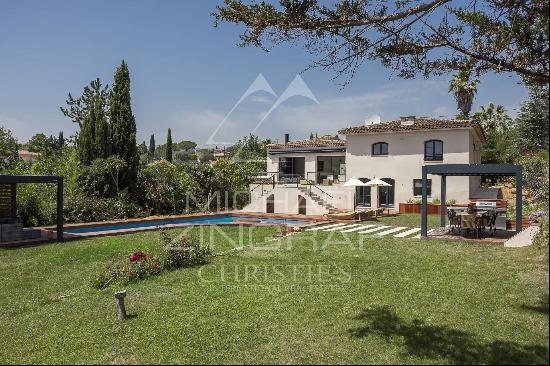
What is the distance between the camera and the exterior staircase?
27.7m

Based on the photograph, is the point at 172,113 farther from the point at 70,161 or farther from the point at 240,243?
the point at 240,243

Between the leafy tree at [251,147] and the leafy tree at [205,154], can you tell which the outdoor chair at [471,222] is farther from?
the leafy tree at [205,154]

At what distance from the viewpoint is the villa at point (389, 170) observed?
1096 inches

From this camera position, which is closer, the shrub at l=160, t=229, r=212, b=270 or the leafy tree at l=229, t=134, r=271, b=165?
the shrub at l=160, t=229, r=212, b=270

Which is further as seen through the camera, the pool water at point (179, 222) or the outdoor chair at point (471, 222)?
the pool water at point (179, 222)

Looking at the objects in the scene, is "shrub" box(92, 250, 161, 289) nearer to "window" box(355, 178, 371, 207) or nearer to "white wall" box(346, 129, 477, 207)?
Result: "white wall" box(346, 129, 477, 207)

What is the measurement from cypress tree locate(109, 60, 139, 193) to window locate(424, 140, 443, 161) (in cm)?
1979

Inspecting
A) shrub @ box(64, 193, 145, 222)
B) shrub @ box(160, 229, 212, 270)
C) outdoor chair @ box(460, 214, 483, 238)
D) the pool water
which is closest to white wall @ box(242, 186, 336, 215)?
the pool water

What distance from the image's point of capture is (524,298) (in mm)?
7367

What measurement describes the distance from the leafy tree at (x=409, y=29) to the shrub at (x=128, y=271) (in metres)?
6.53

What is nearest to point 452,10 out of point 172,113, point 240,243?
point 240,243

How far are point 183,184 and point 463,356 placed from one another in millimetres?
23426

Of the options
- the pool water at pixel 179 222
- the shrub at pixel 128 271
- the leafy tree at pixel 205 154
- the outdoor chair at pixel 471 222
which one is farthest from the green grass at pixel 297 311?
the leafy tree at pixel 205 154

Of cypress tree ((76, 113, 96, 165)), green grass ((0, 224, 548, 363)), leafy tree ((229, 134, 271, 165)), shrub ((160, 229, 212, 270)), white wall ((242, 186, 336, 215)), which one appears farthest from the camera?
leafy tree ((229, 134, 271, 165))
